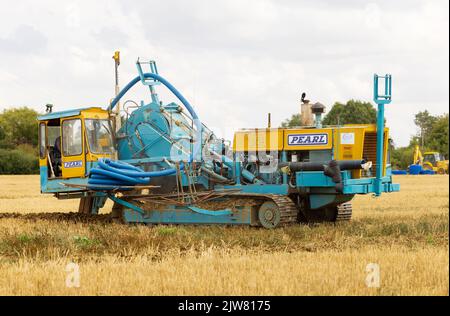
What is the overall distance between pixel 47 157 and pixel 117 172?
2.26 metres

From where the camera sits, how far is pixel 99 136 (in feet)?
55.1

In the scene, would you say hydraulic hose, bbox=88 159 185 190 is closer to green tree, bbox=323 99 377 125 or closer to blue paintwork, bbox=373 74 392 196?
blue paintwork, bbox=373 74 392 196

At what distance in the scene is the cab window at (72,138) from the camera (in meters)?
16.6

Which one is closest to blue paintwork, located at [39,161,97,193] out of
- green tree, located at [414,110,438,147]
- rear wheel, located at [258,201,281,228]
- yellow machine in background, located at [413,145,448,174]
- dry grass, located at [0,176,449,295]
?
dry grass, located at [0,176,449,295]

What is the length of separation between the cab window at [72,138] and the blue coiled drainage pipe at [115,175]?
0.89 metres

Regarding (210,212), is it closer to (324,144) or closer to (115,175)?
(115,175)

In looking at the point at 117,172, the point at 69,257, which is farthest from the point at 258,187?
the point at 69,257

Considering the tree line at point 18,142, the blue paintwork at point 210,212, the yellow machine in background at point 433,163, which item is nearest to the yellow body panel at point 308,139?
the blue paintwork at point 210,212

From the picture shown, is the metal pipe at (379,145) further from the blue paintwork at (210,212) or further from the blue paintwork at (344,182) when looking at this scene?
the blue paintwork at (210,212)

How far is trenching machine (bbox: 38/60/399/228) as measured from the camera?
14.5 m

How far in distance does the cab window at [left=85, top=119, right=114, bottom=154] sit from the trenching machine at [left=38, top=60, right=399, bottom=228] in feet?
0.07

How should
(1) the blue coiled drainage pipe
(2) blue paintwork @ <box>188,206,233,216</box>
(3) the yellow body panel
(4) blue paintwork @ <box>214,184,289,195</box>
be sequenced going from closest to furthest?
1. (3) the yellow body panel
2. (4) blue paintwork @ <box>214,184,289,195</box>
3. (2) blue paintwork @ <box>188,206,233,216</box>
4. (1) the blue coiled drainage pipe

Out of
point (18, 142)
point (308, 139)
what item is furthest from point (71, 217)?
point (18, 142)

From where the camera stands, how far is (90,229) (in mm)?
14273
